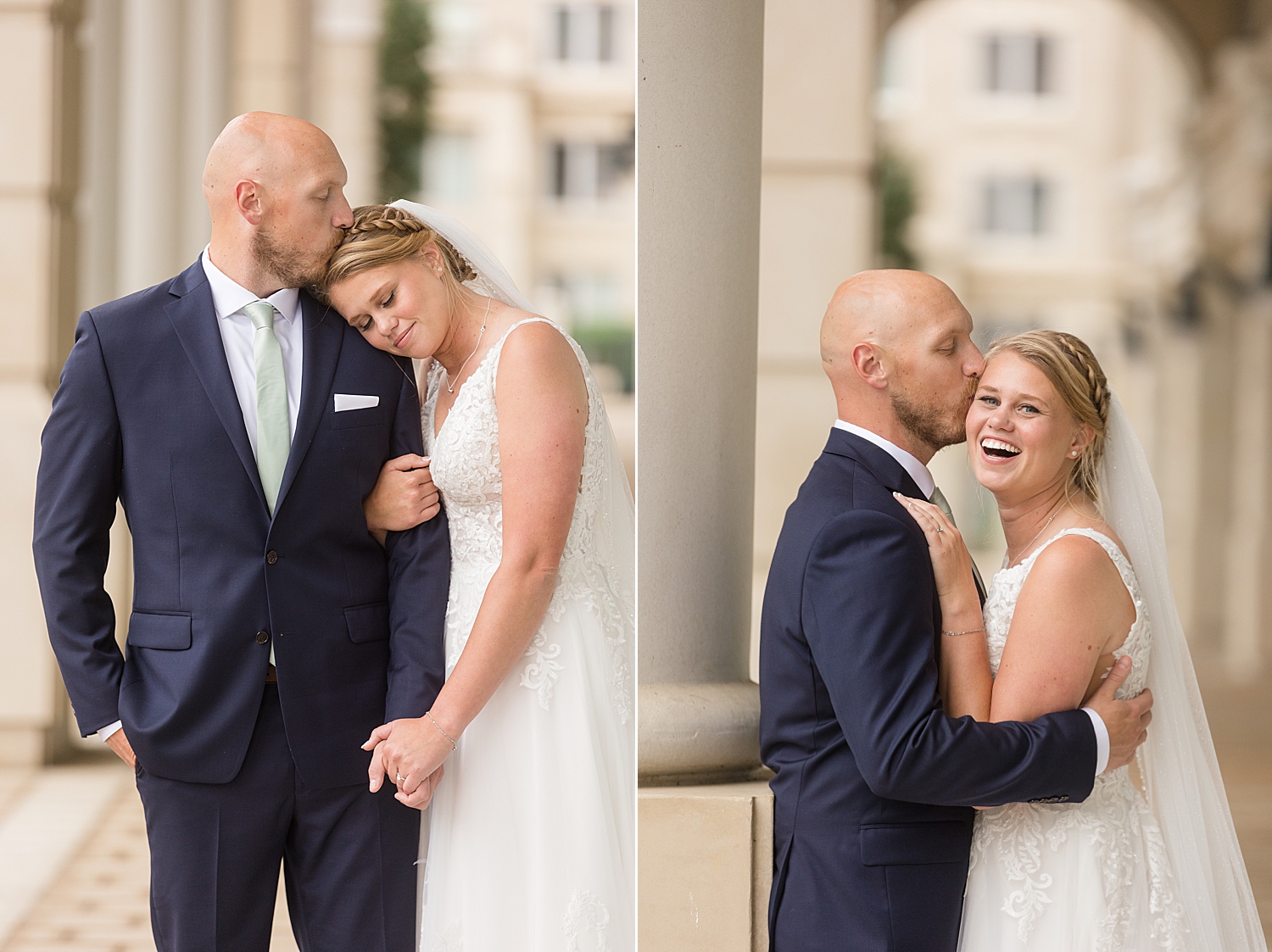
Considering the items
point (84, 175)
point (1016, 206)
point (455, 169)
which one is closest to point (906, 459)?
point (84, 175)

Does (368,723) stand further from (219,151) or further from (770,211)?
(770,211)

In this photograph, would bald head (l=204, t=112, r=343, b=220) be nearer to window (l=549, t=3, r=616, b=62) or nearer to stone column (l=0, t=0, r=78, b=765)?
stone column (l=0, t=0, r=78, b=765)

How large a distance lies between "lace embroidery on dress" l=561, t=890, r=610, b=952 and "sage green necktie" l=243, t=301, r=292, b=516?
3.29 feet

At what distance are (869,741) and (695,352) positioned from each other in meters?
1.05

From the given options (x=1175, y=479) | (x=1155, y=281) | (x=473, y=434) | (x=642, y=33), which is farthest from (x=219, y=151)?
(x=1155, y=281)

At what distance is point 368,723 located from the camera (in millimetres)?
2455

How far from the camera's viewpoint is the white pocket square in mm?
2410

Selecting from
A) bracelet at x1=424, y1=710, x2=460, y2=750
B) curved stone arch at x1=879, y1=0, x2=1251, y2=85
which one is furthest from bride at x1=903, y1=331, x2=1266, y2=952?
curved stone arch at x1=879, y1=0, x2=1251, y2=85

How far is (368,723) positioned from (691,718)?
2.30ft

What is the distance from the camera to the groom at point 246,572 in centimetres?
234

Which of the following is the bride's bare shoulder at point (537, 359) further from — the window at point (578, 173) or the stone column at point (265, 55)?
the window at point (578, 173)

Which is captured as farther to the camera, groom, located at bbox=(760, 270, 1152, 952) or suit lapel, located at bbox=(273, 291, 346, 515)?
suit lapel, located at bbox=(273, 291, 346, 515)

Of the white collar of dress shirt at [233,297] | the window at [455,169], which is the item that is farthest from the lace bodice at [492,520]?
the window at [455,169]

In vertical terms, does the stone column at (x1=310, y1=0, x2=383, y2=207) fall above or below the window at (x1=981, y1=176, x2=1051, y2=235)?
below
